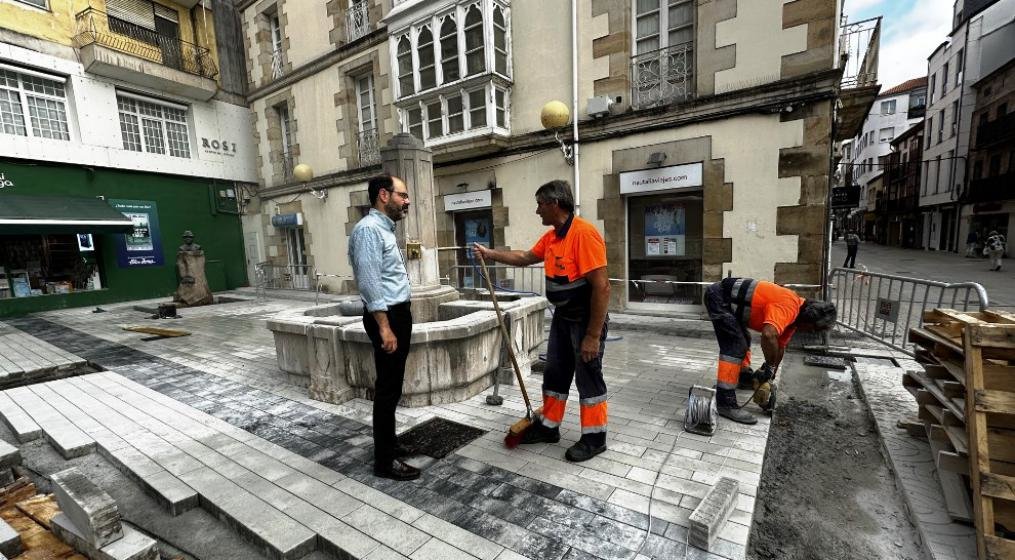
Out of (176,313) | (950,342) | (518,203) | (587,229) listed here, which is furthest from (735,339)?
(176,313)

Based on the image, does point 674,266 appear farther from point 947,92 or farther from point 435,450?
point 947,92

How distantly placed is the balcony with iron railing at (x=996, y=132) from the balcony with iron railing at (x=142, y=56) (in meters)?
34.0

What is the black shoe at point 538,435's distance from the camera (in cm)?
334

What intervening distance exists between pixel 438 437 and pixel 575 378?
1264mm

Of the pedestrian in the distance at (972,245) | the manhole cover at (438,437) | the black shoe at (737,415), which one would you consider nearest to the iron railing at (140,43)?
the manhole cover at (438,437)

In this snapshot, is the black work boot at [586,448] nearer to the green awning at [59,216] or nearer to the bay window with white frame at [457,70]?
the bay window with white frame at [457,70]

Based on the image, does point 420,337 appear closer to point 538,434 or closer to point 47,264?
point 538,434

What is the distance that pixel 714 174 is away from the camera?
7.34m

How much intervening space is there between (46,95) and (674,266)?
16041 mm

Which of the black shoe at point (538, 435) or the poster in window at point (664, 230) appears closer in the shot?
the black shoe at point (538, 435)

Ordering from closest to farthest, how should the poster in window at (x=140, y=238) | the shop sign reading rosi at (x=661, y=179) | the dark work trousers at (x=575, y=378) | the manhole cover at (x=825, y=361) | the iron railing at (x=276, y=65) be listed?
1. the dark work trousers at (x=575, y=378)
2. the manhole cover at (x=825, y=361)
3. the shop sign reading rosi at (x=661, y=179)
4. the poster in window at (x=140, y=238)
5. the iron railing at (x=276, y=65)

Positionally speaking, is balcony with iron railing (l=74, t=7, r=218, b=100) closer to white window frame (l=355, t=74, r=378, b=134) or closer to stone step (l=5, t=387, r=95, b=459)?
white window frame (l=355, t=74, r=378, b=134)

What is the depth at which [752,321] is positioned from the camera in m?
3.70

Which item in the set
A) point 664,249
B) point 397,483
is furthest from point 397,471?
point 664,249
